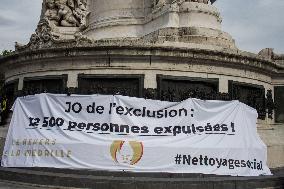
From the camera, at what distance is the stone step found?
25.7ft

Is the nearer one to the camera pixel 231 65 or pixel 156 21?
pixel 231 65

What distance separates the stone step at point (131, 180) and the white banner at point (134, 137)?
17 centimetres

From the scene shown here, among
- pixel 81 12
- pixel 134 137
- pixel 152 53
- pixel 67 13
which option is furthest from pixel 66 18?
pixel 134 137

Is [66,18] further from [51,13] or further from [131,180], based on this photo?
[131,180]

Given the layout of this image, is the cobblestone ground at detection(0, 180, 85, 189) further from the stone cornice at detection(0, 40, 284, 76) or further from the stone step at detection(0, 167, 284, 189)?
the stone cornice at detection(0, 40, 284, 76)

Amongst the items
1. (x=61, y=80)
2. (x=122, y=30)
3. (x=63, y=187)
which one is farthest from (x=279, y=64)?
(x=63, y=187)

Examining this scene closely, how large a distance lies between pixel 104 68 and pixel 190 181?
5.32 m

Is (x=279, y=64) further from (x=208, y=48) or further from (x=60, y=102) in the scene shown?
(x=60, y=102)

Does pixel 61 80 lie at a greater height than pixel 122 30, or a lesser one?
lesser

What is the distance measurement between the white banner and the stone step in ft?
0.56

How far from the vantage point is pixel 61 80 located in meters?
12.6

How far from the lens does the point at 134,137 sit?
9.44m

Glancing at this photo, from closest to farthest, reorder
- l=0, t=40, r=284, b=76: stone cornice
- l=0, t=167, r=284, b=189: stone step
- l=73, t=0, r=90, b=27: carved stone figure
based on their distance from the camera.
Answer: l=0, t=167, r=284, b=189: stone step < l=0, t=40, r=284, b=76: stone cornice < l=73, t=0, r=90, b=27: carved stone figure

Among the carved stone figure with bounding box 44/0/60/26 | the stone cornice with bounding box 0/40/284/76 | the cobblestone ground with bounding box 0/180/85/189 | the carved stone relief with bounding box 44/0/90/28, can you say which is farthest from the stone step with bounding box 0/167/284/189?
the carved stone figure with bounding box 44/0/60/26
